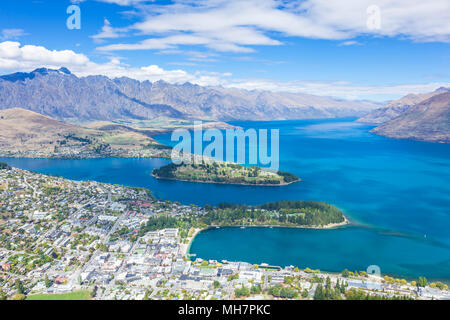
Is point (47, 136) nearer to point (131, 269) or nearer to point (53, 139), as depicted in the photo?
point (53, 139)

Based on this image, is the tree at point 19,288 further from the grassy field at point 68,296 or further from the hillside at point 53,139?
the hillside at point 53,139

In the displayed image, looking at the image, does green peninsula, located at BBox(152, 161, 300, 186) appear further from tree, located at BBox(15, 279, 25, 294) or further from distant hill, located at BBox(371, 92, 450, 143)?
distant hill, located at BBox(371, 92, 450, 143)

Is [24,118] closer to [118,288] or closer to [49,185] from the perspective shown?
[49,185]

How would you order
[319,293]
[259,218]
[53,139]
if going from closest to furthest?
[319,293] < [259,218] < [53,139]

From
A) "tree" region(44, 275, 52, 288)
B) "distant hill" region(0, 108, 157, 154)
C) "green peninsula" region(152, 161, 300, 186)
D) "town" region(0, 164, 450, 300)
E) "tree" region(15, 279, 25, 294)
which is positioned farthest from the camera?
"distant hill" region(0, 108, 157, 154)

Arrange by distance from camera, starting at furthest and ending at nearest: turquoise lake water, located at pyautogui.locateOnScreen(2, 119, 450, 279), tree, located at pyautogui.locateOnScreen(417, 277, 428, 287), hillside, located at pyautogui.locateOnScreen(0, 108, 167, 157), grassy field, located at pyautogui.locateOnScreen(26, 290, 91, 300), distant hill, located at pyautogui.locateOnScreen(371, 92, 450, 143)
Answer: distant hill, located at pyautogui.locateOnScreen(371, 92, 450, 143), hillside, located at pyautogui.locateOnScreen(0, 108, 167, 157), turquoise lake water, located at pyautogui.locateOnScreen(2, 119, 450, 279), tree, located at pyautogui.locateOnScreen(417, 277, 428, 287), grassy field, located at pyautogui.locateOnScreen(26, 290, 91, 300)

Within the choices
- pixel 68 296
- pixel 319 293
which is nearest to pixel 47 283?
pixel 68 296

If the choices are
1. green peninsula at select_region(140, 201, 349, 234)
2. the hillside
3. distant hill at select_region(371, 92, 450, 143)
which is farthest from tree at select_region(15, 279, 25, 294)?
distant hill at select_region(371, 92, 450, 143)
